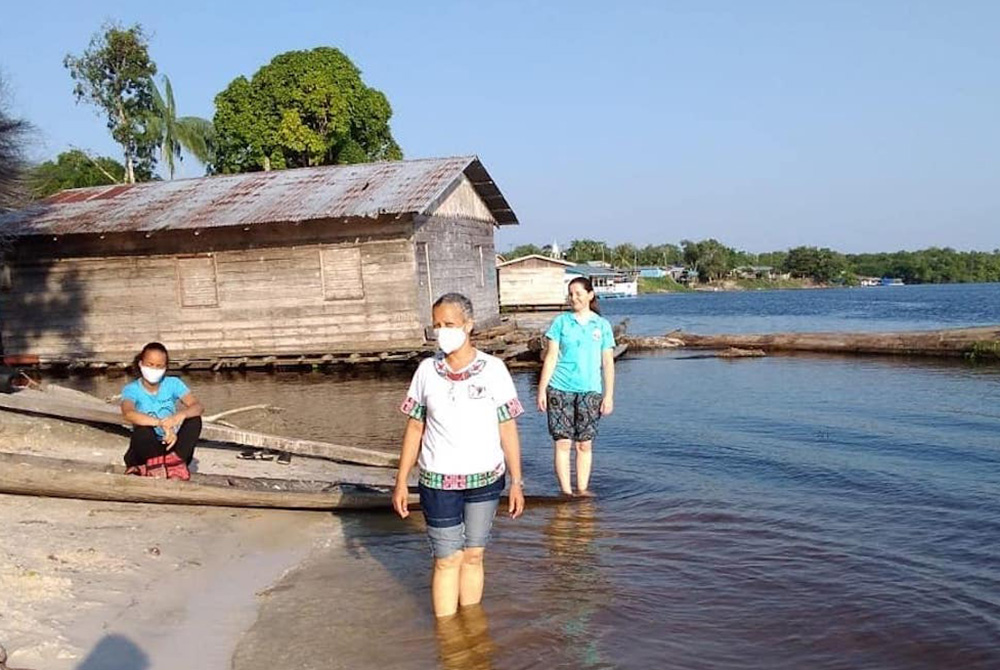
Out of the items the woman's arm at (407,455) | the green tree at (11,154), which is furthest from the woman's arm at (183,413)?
the green tree at (11,154)

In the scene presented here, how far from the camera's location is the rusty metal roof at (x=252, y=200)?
1916cm

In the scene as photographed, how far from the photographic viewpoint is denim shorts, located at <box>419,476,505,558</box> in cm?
437

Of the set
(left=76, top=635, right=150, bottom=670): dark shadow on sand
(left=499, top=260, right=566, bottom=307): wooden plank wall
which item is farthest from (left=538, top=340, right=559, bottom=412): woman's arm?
(left=499, top=260, right=566, bottom=307): wooden plank wall

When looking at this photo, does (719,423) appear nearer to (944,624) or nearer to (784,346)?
(944,624)

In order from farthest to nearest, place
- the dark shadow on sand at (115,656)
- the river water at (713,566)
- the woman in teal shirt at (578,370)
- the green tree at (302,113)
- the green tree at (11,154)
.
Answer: the green tree at (302,113) → the green tree at (11,154) → the woman in teal shirt at (578,370) → the river water at (713,566) → the dark shadow on sand at (115,656)

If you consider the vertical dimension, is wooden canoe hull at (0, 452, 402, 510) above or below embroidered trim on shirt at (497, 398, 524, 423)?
below

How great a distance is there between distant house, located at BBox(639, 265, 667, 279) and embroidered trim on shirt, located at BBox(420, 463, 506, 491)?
11700 cm

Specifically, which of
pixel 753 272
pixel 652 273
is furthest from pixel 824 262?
pixel 652 273

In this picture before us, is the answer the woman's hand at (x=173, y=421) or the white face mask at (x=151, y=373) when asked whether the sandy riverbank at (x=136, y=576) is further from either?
the white face mask at (x=151, y=373)

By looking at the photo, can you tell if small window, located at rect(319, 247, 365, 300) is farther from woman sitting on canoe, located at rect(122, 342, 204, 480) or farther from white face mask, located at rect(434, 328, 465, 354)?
white face mask, located at rect(434, 328, 465, 354)

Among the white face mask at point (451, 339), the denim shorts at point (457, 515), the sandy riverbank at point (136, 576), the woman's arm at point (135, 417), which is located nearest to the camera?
the sandy riverbank at point (136, 576)

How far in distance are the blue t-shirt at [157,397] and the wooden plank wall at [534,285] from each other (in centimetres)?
3576

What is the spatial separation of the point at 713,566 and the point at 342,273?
15.1m

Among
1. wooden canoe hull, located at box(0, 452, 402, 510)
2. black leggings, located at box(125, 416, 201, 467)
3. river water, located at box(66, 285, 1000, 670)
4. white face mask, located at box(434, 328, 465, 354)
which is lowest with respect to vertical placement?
river water, located at box(66, 285, 1000, 670)
